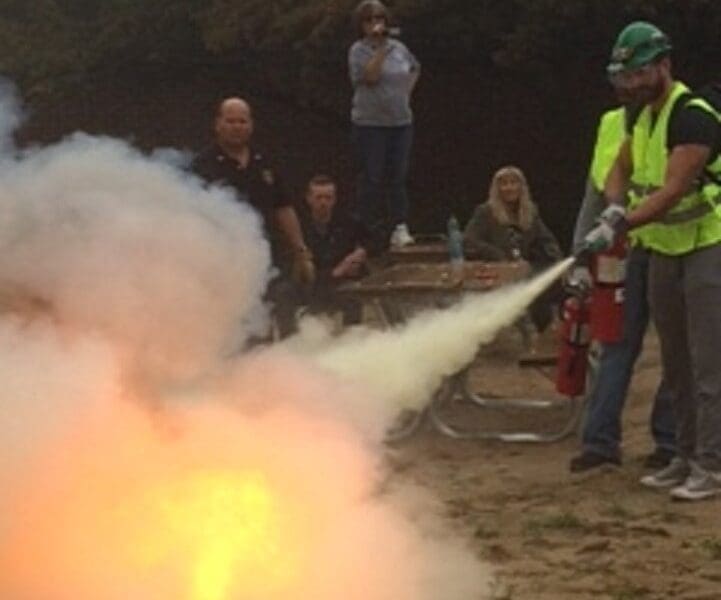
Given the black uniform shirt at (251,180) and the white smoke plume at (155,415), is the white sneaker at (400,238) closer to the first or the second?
the black uniform shirt at (251,180)

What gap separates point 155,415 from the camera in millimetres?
6266

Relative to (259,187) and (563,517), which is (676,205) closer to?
(563,517)

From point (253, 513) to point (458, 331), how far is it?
1.70 metres

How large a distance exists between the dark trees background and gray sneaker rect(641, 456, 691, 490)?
7852 millimetres

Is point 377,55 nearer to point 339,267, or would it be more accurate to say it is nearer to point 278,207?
point 339,267

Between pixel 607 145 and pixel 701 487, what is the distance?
5.70 feet

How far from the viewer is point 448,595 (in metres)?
6.84

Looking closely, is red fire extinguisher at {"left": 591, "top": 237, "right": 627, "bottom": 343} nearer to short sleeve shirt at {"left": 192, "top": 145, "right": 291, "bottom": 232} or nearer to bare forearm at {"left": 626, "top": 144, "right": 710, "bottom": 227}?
bare forearm at {"left": 626, "top": 144, "right": 710, "bottom": 227}

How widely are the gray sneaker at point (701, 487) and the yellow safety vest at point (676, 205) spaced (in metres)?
1.01

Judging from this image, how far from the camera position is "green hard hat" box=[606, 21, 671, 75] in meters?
8.47

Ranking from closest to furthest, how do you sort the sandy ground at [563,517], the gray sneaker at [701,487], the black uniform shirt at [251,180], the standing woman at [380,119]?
1. the sandy ground at [563,517]
2. the gray sneaker at [701,487]
3. the black uniform shirt at [251,180]
4. the standing woman at [380,119]

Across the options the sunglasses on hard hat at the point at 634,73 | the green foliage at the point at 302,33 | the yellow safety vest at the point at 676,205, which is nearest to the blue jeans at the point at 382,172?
the green foliage at the point at 302,33

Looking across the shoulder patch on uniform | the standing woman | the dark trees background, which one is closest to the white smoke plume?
the shoulder patch on uniform

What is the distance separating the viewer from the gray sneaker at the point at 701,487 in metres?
8.69
